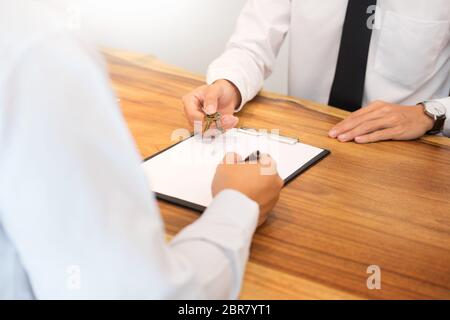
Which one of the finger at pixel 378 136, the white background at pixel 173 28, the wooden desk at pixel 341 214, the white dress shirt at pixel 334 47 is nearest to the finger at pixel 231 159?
the wooden desk at pixel 341 214

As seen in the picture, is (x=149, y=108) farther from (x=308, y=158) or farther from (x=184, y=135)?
(x=308, y=158)

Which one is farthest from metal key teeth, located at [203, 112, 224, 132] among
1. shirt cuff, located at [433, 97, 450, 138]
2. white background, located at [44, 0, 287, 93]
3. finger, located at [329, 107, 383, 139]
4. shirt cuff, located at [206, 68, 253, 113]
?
white background, located at [44, 0, 287, 93]

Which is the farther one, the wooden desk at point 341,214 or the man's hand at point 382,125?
the man's hand at point 382,125

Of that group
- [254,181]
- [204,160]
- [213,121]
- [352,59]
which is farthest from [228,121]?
[352,59]

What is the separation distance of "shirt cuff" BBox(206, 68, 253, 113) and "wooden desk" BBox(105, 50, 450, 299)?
3 centimetres

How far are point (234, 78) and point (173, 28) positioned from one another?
58.2 inches

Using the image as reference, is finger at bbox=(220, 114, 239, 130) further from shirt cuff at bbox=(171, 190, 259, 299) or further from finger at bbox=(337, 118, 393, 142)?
shirt cuff at bbox=(171, 190, 259, 299)

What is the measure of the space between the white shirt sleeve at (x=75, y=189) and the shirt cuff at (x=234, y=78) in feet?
2.91

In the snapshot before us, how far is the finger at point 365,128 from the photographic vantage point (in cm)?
133

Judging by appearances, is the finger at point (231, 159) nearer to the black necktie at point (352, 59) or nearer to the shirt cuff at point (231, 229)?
the shirt cuff at point (231, 229)
